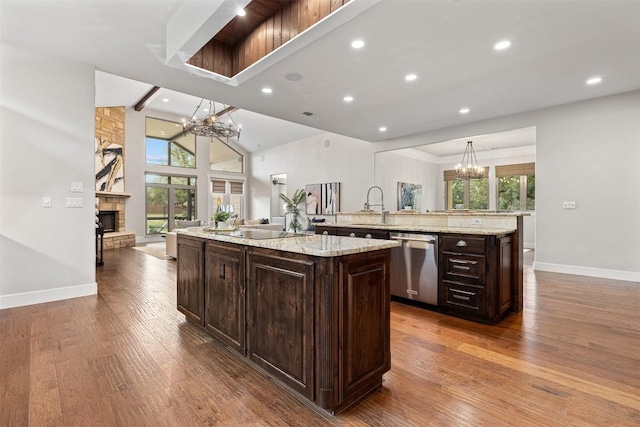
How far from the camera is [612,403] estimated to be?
5.39 ft

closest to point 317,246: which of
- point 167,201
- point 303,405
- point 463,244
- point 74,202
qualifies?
point 303,405

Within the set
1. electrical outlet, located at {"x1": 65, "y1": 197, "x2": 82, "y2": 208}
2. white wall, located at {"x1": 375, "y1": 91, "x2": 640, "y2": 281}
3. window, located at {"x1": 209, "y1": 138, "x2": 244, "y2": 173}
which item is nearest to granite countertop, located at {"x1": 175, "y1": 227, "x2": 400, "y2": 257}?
electrical outlet, located at {"x1": 65, "y1": 197, "x2": 82, "y2": 208}

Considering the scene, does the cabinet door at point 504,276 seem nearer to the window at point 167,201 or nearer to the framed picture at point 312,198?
the framed picture at point 312,198

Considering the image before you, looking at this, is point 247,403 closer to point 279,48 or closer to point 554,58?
point 279,48

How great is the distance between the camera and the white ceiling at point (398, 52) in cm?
259

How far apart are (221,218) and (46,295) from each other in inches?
94.2

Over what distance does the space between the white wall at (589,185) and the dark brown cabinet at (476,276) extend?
281 cm

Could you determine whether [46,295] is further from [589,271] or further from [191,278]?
[589,271]

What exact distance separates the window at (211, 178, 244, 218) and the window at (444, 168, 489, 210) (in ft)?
26.4

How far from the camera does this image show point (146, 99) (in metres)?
8.73

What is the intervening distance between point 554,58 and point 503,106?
5.38 ft

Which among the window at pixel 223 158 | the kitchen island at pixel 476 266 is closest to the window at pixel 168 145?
the window at pixel 223 158

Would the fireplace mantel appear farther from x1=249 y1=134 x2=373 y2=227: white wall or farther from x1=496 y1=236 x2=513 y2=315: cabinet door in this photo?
x1=496 y1=236 x2=513 y2=315: cabinet door

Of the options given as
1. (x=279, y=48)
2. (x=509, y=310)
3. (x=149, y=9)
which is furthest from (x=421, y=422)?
(x=149, y=9)
